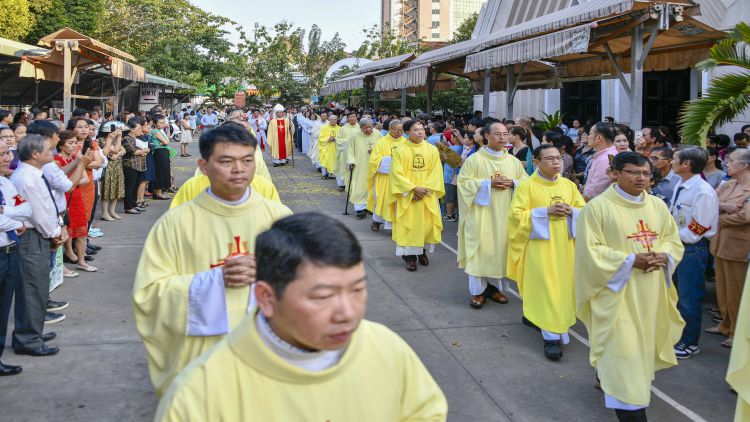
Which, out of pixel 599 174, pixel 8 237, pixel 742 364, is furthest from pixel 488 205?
pixel 8 237

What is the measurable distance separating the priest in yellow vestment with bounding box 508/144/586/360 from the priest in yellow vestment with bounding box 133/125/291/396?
3.25 m

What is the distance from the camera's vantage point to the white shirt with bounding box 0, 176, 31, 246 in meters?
4.96

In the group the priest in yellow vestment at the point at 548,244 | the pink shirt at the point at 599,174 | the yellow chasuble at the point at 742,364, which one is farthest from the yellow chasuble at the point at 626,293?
the pink shirt at the point at 599,174

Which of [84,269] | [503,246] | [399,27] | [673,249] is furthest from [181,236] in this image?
[399,27]

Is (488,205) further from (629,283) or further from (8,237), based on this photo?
(8,237)

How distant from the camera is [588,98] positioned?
18500mm

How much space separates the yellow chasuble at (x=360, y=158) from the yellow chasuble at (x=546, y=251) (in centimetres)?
708

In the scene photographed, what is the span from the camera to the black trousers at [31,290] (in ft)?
17.9

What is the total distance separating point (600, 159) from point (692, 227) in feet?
5.01

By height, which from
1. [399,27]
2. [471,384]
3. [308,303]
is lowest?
[471,384]

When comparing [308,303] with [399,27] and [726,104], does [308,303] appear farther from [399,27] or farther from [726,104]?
[399,27]

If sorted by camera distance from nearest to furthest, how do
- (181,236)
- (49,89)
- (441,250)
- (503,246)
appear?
(181,236) < (503,246) < (441,250) < (49,89)

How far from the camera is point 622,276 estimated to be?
4480 mm

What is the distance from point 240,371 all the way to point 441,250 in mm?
8384
